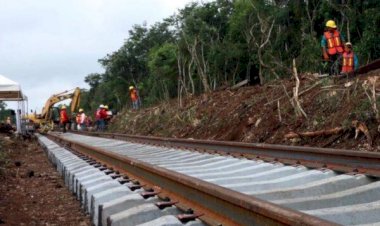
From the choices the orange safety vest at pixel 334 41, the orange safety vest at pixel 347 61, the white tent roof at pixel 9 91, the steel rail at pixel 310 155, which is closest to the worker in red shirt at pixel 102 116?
the white tent roof at pixel 9 91

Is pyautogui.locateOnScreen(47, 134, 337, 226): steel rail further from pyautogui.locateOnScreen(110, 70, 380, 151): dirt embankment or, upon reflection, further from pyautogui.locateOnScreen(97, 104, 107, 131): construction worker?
pyautogui.locateOnScreen(97, 104, 107, 131): construction worker

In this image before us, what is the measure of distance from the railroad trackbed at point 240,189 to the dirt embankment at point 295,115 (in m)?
1.77

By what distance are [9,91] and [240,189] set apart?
614 inches

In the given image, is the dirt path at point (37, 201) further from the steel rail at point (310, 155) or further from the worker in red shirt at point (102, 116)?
the worker in red shirt at point (102, 116)

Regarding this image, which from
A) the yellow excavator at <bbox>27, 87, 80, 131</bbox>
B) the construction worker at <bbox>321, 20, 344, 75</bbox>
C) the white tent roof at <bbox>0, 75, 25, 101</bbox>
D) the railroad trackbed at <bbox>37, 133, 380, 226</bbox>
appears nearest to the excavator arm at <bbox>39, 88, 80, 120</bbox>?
the yellow excavator at <bbox>27, 87, 80, 131</bbox>

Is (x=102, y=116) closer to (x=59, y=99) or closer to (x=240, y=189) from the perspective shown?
(x=59, y=99)

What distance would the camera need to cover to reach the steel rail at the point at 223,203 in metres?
2.66

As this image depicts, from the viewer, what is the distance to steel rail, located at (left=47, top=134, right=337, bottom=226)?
8.71 ft

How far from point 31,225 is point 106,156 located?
10.0ft

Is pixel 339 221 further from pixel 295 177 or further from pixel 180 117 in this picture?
pixel 180 117

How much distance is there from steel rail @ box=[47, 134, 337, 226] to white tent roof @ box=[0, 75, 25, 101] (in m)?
13.5

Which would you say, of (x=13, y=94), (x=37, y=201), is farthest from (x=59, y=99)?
(x=37, y=201)

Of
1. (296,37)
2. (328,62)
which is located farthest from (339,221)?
(296,37)

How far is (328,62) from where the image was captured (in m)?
13.7
